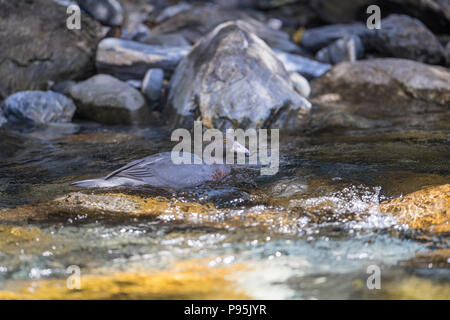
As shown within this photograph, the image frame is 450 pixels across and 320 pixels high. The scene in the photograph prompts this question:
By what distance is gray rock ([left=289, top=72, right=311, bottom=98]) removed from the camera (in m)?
7.16

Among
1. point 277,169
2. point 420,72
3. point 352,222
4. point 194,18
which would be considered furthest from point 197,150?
point 194,18

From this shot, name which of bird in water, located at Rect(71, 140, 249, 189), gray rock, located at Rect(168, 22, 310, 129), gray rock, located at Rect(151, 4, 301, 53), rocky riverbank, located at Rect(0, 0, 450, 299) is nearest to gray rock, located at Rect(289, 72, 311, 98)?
rocky riverbank, located at Rect(0, 0, 450, 299)

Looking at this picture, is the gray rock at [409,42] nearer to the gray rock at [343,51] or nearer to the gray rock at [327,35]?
the gray rock at [343,51]

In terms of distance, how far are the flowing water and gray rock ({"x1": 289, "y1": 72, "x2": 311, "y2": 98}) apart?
9.92 feet

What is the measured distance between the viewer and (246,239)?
2648mm

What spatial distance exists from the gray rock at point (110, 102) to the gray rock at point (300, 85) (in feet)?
7.30

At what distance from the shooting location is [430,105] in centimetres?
683

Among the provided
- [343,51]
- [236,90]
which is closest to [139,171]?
[236,90]

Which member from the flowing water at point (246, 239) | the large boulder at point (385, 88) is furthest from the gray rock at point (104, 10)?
the flowing water at point (246, 239)

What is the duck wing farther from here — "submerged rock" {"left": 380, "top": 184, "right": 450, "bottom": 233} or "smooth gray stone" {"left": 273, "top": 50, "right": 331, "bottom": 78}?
"smooth gray stone" {"left": 273, "top": 50, "right": 331, "bottom": 78}

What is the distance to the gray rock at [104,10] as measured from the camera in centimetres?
796

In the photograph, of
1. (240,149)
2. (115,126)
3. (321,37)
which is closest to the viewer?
(240,149)

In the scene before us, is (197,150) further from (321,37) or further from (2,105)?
(321,37)
